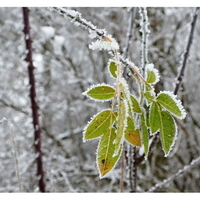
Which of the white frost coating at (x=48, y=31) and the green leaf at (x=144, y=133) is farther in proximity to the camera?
the white frost coating at (x=48, y=31)

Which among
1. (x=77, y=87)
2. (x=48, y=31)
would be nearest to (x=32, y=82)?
(x=48, y=31)

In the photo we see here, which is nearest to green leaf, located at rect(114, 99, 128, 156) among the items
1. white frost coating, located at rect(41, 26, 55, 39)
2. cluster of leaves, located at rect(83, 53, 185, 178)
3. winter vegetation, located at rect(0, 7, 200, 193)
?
cluster of leaves, located at rect(83, 53, 185, 178)

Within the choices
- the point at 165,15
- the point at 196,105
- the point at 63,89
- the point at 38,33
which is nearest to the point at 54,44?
the point at 38,33

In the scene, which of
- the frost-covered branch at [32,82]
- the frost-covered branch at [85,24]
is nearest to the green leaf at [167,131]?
the frost-covered branch at [85,24]

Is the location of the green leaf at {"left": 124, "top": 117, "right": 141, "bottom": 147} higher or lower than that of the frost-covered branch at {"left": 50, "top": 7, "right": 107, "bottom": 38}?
lower

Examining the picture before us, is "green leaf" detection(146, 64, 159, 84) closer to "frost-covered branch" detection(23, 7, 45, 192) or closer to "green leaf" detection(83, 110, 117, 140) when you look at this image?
"green leaf" detection(83, 110, 117, 140)

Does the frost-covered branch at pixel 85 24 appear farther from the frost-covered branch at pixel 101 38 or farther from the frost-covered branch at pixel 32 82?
the frost-covered branch at pixel 32 82

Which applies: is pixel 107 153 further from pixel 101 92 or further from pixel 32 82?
pixel 32 82
